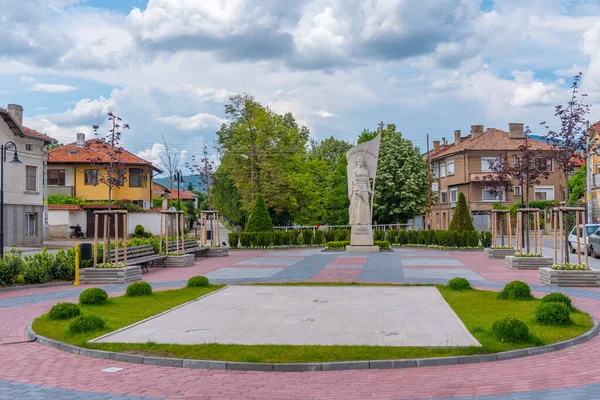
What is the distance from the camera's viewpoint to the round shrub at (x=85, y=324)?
10102mm

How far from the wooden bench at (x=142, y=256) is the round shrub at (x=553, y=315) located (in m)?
14.0

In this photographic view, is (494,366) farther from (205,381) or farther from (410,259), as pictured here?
(410,259)

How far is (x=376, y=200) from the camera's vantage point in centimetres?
5478

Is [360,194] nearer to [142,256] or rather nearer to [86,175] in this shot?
[142,256]

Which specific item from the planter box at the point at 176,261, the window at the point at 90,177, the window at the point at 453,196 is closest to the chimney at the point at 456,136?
the window at the point at 453,196

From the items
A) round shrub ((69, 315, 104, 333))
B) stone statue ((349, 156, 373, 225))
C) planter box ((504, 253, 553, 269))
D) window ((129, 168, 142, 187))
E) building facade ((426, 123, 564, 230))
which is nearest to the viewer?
round shrub ((69, 315, 104, 333))

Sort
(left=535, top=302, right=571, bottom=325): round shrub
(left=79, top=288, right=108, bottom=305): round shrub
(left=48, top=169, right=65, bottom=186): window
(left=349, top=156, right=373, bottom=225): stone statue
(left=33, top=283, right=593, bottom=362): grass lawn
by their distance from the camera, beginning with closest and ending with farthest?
(left=33, top=283, right=593, bottom=362): grass lawn
(left=535, top=302, right=571, bottom=325): round shrub
(left=79, top=288, right=108, bottom=305): round shrub
(left=349, top=156, right=373, bottom=225): stone statue
(left=48, top=169, right=65, bottom=186): window

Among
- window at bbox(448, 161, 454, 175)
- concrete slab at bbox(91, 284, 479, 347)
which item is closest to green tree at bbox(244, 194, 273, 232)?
concrete slab at bbox(91, 284, 479, 347)

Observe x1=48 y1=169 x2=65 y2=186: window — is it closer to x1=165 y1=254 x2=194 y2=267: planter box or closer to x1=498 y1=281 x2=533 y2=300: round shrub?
x1=165 y1=254 x2=194 y2=267: planter box

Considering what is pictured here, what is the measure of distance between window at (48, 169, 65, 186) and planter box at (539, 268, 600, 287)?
47600mm

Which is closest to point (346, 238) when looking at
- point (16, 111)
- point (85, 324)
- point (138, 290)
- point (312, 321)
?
point (138, 290)

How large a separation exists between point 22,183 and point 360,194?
74.2ft

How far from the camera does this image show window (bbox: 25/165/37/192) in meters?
39.8

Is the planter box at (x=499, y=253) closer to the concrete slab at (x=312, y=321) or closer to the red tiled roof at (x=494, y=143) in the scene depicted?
the concrete slab at (x=312, y=321)
